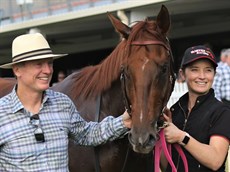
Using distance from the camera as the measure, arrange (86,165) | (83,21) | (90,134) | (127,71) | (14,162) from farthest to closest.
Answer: (83,21) < (86,165) < (90,134) < (127,71) < (14,162)

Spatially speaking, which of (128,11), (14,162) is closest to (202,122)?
(14,162)

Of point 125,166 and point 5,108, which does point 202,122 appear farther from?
point 5,108

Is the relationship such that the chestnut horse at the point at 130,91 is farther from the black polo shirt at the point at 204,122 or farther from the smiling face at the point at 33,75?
the smiling face at the point at 33,75

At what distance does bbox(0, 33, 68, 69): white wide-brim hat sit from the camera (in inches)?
109

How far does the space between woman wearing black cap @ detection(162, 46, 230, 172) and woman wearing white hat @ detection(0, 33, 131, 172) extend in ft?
2.27

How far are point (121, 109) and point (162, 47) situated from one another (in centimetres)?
67

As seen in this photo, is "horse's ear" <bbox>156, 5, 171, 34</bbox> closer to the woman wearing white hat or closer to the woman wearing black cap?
the woman wearing black cap

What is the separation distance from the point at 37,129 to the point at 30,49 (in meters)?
0.49

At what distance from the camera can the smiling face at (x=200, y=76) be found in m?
3.14

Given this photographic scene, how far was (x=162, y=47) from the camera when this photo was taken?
9.81 feet

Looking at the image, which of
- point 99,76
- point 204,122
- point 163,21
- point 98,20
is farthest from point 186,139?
point 98,20

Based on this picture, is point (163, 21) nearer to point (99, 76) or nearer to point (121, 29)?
point (121, 29)

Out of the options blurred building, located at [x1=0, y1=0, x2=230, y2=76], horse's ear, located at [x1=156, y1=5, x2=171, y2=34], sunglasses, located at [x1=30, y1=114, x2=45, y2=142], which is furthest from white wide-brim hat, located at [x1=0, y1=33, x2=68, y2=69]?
blurred building, located at [x1=0, y1=0, x2=230, y2=76]

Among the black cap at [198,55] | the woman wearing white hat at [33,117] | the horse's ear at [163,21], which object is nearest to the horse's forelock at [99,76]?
the horse's ear at [163,21]
